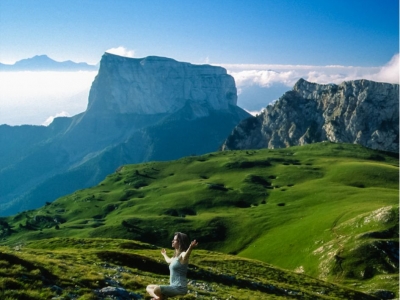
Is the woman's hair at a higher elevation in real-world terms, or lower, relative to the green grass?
higher

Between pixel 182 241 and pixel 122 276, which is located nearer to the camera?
pixel 182 241

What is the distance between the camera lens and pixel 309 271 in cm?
11181

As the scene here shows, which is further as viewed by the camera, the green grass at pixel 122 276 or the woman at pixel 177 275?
the green grass at pixel 122 276

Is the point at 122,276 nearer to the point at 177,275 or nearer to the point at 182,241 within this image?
the point at 177,275

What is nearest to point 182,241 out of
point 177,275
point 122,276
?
point 177,275

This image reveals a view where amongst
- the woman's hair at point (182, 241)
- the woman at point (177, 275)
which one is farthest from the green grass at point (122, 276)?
the woman's hair at point (182, 241)

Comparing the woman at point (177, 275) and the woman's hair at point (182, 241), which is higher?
the woman's hair at point (182, 241)

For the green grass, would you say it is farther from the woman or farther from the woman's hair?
the woman's hair

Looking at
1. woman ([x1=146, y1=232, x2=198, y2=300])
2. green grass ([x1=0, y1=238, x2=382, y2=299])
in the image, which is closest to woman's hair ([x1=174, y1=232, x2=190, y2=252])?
woman ([x1=146, y1=232, x2=198, y2=300])

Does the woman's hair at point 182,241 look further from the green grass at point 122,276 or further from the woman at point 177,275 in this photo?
the green grass at point 122,276

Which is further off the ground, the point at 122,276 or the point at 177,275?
the point at 177,275

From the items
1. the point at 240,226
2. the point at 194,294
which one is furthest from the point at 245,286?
the point at 240,226

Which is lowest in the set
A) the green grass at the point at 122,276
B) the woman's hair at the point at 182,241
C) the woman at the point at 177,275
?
the green grass at the point at 122,276

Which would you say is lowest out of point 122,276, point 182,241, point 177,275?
point 122,276
